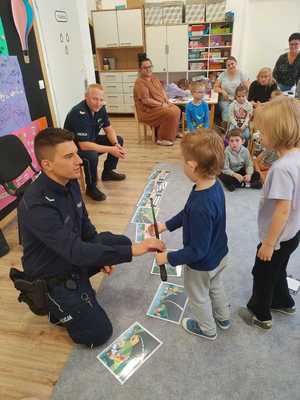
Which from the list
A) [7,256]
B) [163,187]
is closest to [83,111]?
[163,187]

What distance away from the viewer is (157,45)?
19.6 ft

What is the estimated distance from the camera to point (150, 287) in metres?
1.96

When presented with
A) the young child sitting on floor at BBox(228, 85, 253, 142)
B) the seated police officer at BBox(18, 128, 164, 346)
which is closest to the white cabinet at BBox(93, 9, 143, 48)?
the young child sitting on floor at BBox(228, 85, 253, 142)

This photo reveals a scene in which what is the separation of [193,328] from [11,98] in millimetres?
2647

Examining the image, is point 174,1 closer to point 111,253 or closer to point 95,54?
point 95,54

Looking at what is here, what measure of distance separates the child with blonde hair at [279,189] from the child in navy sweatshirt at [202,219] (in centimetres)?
19

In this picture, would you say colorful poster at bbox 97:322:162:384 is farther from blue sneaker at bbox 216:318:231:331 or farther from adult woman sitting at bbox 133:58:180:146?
adult woman sitting at bbox 133:58:180:146

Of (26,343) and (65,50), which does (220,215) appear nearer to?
(26,343)

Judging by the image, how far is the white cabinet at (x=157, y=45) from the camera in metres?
5.86

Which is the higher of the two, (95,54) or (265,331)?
(95,54)

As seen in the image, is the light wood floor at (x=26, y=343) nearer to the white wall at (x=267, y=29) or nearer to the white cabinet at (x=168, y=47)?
the white cabinet at (x=168, y=47)

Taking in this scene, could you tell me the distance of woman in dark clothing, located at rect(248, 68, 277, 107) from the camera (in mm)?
4114

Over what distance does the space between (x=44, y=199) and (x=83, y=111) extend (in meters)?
1.80

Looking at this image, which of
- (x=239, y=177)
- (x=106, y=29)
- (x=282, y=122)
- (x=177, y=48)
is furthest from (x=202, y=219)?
(x=106, y=29)
